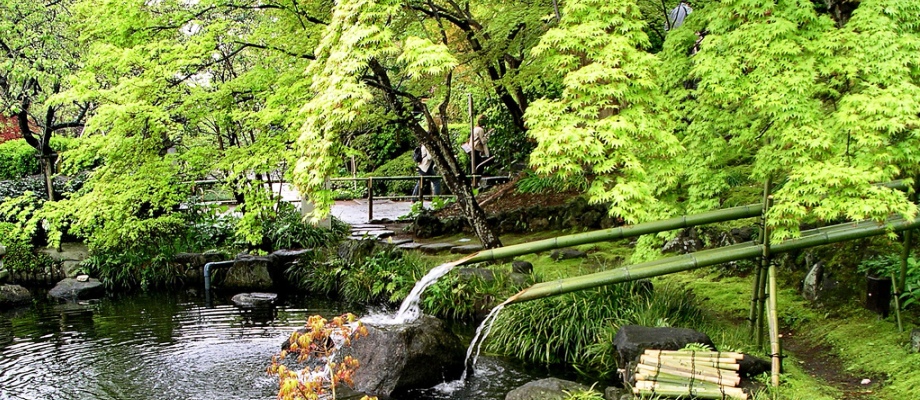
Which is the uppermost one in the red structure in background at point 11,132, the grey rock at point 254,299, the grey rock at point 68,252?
the red structure in background at point 11,132

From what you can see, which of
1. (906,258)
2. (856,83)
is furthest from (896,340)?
(856,83)

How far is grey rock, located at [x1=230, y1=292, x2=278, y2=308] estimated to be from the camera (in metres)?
10.3

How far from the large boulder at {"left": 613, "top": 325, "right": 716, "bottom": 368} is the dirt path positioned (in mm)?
893

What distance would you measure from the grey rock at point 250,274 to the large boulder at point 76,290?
2061 mm

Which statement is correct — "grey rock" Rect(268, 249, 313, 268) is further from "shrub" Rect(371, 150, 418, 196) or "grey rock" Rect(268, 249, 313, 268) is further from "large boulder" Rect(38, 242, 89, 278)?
"shrub" Rect(371, 150, 418, 196)

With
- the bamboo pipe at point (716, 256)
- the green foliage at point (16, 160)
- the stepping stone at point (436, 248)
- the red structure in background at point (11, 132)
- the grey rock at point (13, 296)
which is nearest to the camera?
the bamboo pipe at point (716, 256)

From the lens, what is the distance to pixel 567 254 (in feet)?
31.9

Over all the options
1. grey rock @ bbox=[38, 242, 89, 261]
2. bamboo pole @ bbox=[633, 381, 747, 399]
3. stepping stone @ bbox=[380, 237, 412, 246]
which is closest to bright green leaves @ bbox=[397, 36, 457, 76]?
bamboo pole @ bbox=[633, 381, 747, 399]

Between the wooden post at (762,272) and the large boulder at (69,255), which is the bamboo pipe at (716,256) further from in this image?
the large boulder at (69,255)

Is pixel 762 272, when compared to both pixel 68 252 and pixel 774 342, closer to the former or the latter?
pixel 774 342

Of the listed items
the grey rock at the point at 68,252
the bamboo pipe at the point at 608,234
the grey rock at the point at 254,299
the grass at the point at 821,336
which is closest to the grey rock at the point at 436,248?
the grey rock at the point at 254,299

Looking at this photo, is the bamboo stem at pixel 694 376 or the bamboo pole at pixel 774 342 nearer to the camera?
the bamboo stem at pixel 694 376

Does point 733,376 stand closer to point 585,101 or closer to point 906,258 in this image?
point 906,258

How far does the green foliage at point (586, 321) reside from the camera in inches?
268
